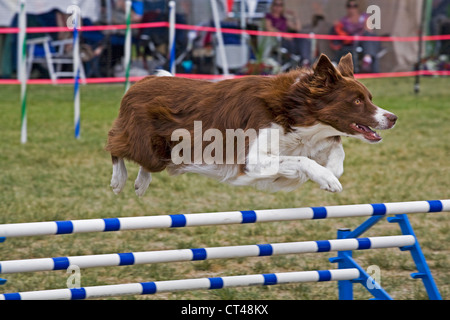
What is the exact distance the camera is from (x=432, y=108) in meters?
11.0

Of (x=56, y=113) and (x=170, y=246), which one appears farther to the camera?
(x=56, y=113)

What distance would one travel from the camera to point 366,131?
2928 millimetres

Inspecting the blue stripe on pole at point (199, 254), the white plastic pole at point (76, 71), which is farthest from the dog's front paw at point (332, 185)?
the white plastic pole at point (76, 71)

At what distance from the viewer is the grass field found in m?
4.14

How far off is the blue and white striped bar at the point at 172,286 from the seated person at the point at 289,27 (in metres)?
9.37

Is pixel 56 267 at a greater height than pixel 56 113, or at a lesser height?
greater

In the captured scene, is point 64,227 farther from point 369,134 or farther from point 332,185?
point 369,134

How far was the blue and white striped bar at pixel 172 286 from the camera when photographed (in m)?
2.72

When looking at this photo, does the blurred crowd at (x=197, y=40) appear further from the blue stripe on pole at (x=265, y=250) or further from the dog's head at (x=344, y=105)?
the blue stripe on pole at (x=265, y=250)

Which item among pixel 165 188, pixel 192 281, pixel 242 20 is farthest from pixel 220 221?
pixel 242 20

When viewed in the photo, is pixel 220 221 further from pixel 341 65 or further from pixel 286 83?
pixel 341 65

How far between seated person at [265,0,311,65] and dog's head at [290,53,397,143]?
30.7 feet
